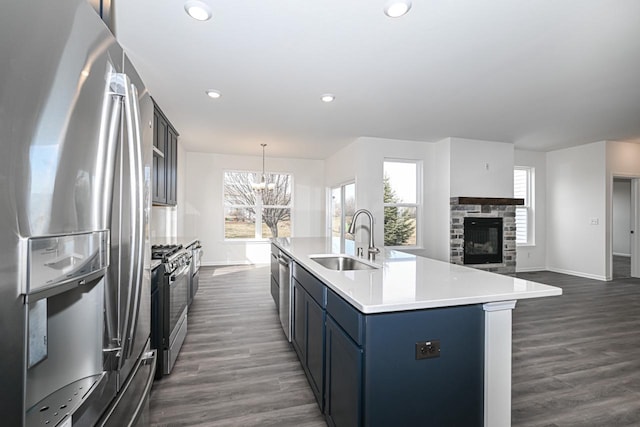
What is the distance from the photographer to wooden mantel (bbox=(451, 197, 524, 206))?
5.37 meters

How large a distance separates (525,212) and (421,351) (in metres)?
6.69

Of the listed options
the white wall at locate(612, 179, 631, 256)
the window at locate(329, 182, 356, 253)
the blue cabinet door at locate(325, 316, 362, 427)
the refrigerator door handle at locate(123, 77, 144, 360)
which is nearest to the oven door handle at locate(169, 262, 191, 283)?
the blue cabinet door at locate(325, 316, 362, 427)

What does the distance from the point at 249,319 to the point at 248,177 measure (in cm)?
441

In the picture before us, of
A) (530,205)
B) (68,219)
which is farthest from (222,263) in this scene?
(530,205)

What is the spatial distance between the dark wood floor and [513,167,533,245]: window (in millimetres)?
2650

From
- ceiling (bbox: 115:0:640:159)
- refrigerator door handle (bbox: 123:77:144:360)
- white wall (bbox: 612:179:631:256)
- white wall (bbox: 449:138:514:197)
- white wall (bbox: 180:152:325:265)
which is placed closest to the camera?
refrigerator door handle (bbox: 123:77:144:360)

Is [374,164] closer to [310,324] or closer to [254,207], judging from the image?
[254,207]

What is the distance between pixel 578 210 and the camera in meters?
6.03

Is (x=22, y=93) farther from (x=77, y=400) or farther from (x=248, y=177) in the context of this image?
(x=248, y=177)

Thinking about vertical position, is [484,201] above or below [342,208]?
above

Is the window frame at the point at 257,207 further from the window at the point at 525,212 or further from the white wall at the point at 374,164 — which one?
the window at the point at 525,212

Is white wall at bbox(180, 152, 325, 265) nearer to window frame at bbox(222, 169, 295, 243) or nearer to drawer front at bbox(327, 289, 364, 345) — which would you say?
window frame at bbox(222, 169, 295, 243)

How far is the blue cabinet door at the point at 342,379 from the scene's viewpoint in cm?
128

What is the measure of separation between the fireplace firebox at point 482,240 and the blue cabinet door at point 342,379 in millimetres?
4696
